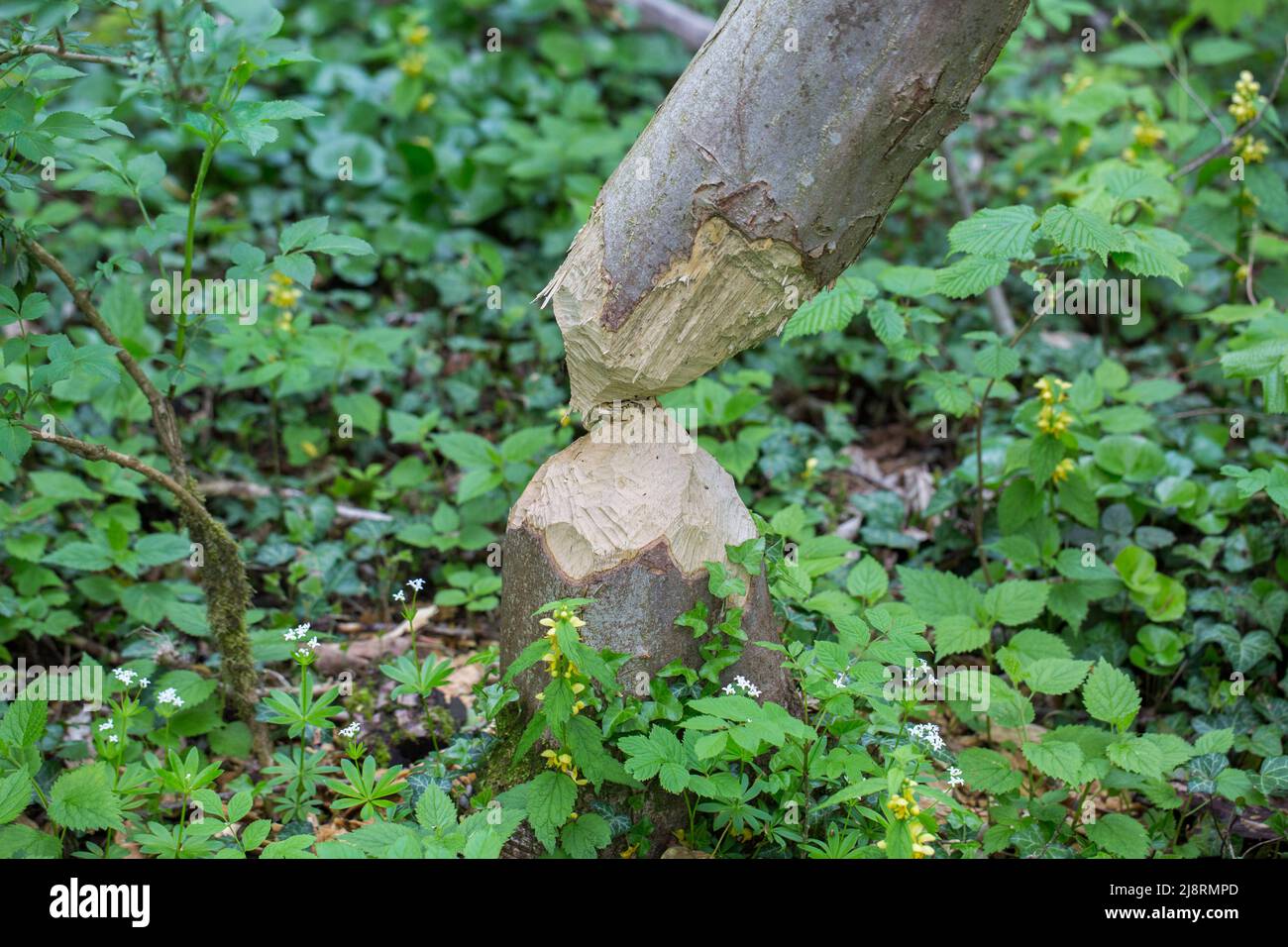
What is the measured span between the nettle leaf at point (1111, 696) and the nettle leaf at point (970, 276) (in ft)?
3.34

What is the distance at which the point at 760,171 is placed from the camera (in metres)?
2.29

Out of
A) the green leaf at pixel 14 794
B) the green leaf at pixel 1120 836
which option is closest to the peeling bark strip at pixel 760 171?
the green leaf at pixel 1120 836

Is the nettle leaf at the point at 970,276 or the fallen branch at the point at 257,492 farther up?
the nettle leaf at the point at 970,276

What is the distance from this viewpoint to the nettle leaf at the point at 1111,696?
2.61 metres

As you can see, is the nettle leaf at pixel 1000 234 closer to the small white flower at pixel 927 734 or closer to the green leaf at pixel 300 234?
the small white flower at pixel 927 734

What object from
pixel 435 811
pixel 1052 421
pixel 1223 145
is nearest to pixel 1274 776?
pixel 1052 421

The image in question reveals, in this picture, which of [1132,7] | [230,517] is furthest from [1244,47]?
[230,517]

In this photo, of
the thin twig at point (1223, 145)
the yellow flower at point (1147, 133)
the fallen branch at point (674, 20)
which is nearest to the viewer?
the thin twig at point (1223, 145)

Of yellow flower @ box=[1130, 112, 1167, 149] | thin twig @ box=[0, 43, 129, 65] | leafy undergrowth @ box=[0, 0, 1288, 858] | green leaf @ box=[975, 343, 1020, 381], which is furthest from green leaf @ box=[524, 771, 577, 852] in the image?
yellow flower @ box=[1130, 112, 1167, 149]

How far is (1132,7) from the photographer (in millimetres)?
7125

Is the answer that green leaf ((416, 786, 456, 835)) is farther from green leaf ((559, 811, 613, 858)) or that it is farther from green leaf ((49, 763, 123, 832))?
green leaf ((49, 763, 123, 832))

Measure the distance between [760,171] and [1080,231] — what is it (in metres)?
1.04

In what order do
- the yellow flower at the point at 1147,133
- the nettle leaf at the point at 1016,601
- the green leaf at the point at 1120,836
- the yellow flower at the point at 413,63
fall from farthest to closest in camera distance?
the yellow flower at the point at 413,63 < the yellow flower at the point at 1147,133 < the nettle leaf at the point at 1016,601 < the green leaf at the point at 1120,836
